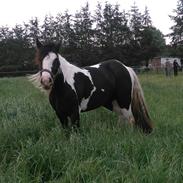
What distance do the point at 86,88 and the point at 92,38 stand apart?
180 ft

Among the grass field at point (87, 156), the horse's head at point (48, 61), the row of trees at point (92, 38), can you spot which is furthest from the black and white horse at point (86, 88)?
the row of trees at point (92, 38)

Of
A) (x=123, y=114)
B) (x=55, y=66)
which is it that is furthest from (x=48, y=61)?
(x=123, y=114)

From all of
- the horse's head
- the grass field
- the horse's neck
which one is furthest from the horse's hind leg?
the horse's head

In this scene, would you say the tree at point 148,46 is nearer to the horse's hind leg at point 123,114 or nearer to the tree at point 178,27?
the tree at point 178,27

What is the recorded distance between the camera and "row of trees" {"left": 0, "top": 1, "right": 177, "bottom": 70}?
58.5 metres

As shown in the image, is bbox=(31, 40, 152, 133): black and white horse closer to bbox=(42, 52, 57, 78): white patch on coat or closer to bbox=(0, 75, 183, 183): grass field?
bbox=(42, 52, 57, 78): white patch on coat

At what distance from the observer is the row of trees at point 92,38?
58500 millimetres

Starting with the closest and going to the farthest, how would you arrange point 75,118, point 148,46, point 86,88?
point 75,118, point 86,88, point 148,46

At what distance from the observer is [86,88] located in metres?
7.26

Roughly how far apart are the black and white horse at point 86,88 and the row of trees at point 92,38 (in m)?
48.1

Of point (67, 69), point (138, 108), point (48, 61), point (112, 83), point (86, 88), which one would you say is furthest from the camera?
point (138, 108)

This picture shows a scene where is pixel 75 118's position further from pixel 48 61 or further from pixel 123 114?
pixel 123 114

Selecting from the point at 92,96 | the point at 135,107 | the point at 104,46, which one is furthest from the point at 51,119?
the point at 104,46

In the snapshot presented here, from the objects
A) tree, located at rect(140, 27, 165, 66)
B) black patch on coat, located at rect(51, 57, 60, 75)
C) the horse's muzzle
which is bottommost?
tree, located at rect(140, 27, 165, 66)
